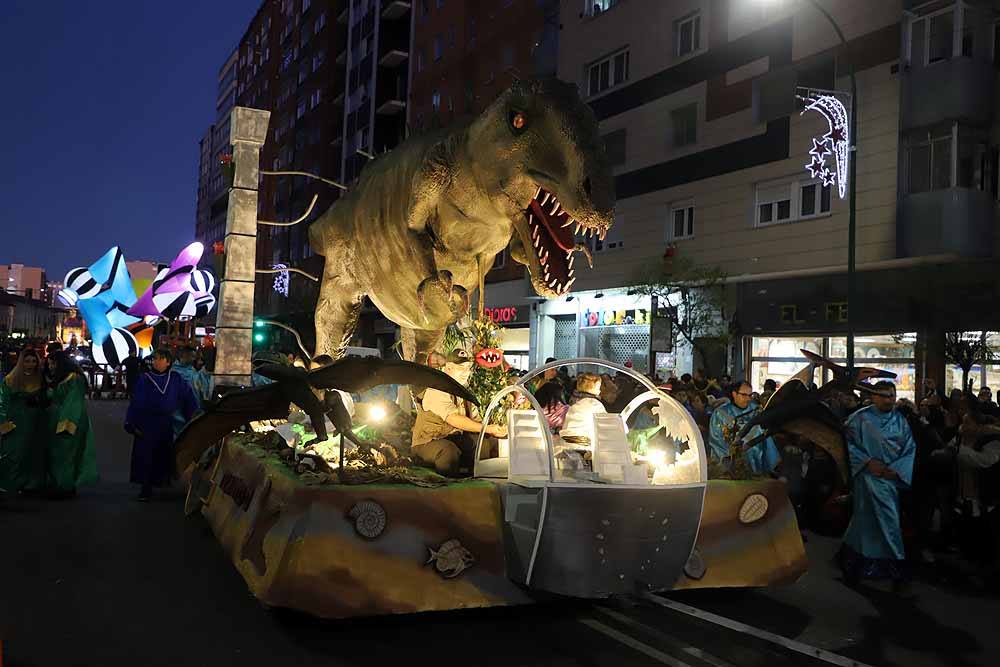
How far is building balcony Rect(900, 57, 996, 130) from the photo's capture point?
1647 cm

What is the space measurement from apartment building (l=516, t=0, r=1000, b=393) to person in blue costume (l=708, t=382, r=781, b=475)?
780 centimetres

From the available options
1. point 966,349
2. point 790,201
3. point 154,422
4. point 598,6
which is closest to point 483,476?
point 154,422

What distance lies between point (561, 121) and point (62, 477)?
26.9ft

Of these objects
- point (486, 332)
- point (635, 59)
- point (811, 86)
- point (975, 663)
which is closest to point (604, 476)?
point (486, 332)

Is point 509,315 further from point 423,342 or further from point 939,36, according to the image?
point 423,342

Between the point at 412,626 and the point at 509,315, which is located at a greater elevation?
the point at 509,315

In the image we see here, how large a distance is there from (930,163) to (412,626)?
1568 centimetres

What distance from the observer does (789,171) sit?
1978 cm

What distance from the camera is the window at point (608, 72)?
25.6m

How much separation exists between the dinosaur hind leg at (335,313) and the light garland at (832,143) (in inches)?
484

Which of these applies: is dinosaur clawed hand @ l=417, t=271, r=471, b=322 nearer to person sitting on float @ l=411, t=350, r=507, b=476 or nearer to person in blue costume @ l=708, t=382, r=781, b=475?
person sitting on float @ l=411, t=350, r=507, b=476

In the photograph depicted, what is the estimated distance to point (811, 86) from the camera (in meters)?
19.4

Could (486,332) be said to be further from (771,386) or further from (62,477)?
(771,386)

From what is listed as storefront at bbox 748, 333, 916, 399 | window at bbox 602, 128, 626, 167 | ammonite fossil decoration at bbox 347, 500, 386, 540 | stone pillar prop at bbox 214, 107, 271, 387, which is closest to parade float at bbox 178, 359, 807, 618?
ammonite fossil decoration at bbox 347, 500, 386, 540
